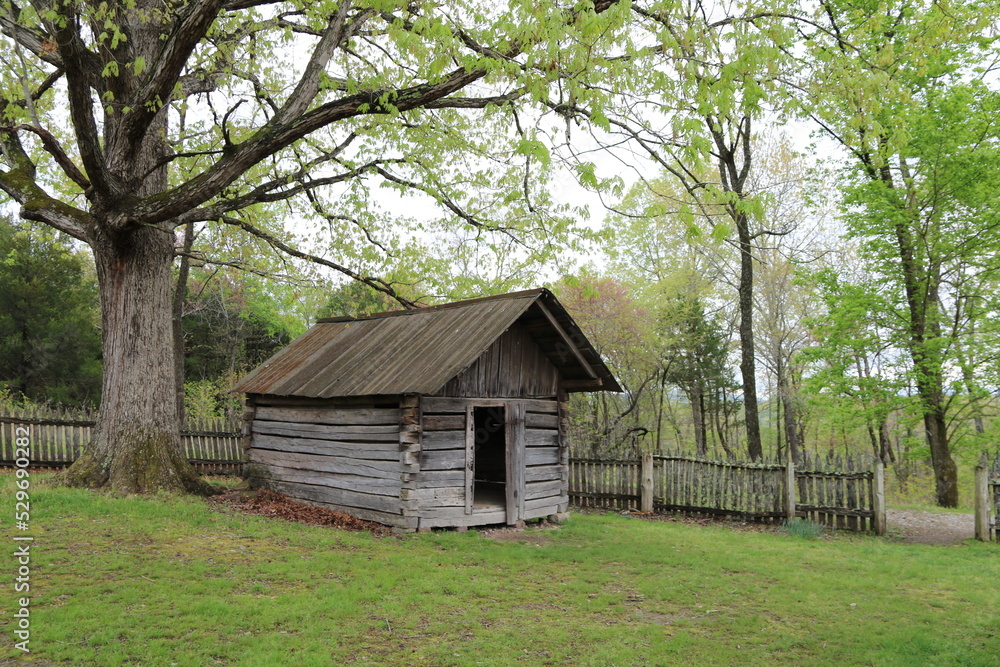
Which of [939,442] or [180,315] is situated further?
[180,315]

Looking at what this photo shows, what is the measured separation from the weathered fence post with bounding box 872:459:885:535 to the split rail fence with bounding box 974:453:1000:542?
1.62 meters

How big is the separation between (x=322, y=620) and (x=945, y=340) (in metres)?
15.9

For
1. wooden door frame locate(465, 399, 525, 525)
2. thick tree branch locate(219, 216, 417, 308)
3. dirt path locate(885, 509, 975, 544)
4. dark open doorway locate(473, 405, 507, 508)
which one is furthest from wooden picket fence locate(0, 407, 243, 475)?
dirt path locate(885, 509, 975, 544)

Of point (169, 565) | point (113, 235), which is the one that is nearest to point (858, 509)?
point (169, 565)

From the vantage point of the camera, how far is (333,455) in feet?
39.5

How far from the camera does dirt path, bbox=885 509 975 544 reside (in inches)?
517

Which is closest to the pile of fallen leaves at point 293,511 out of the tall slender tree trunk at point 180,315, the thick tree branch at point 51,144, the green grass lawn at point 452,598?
the green grass lawn at point 452,598

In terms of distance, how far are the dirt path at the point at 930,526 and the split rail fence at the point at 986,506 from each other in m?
0.43

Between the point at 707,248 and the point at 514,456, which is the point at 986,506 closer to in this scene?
the point at 514,456

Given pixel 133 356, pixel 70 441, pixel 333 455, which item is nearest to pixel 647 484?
pixel 333 455

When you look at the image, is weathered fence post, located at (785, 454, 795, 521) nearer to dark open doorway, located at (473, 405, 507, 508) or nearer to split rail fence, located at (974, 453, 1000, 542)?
split rail fence, located at (974, 453, 1000, 542)

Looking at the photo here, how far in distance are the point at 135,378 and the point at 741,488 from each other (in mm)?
12559

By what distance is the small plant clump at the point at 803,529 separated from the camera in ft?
42.3

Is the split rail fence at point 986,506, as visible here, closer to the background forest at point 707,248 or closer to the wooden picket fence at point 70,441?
the background forest at point 707,248
